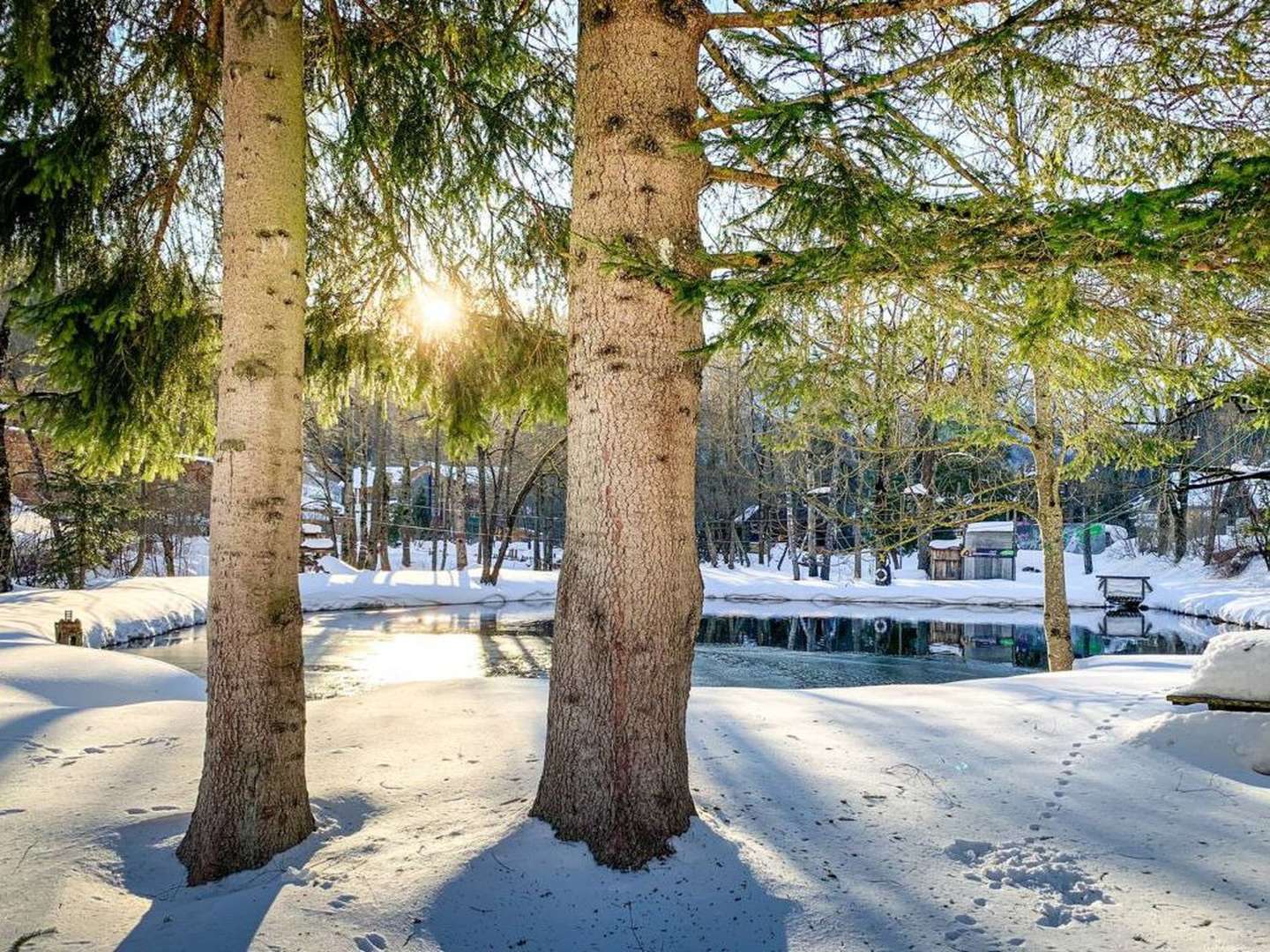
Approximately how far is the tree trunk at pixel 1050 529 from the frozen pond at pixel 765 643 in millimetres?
2612

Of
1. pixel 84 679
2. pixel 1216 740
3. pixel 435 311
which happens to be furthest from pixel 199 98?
pixel 1216 740

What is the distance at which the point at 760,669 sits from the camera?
12562 millimetres

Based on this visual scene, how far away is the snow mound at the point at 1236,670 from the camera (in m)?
4.34

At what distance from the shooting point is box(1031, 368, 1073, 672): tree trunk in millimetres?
8867

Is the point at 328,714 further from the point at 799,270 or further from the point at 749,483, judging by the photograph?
the point at 749,483

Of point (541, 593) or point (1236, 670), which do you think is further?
point (541, 593)

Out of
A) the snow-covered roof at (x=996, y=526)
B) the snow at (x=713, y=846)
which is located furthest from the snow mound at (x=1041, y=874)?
the snow-covered roof at (x=996, y=526)

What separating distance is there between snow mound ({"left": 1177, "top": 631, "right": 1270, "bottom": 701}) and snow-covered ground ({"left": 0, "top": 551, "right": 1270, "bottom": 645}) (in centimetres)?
1474

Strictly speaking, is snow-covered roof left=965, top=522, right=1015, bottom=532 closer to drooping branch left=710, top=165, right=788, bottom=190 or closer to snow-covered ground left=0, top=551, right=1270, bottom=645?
snow-covered ground left=0, top=551, right=1270, bottom=645

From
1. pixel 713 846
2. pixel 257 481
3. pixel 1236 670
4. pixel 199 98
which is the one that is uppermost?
pixel 199 98

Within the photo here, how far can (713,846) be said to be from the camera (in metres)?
3.09

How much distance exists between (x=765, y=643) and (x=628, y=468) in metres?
→ 13.4

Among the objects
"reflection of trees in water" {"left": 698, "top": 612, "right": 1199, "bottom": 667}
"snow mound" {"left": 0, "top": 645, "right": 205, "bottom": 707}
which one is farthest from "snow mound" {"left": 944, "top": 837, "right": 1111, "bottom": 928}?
"reflection of trees in water" {"left": 698, "top": 612, "right": 1199, "bottom": 667}

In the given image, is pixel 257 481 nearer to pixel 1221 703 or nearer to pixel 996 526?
pixel 1221 703
